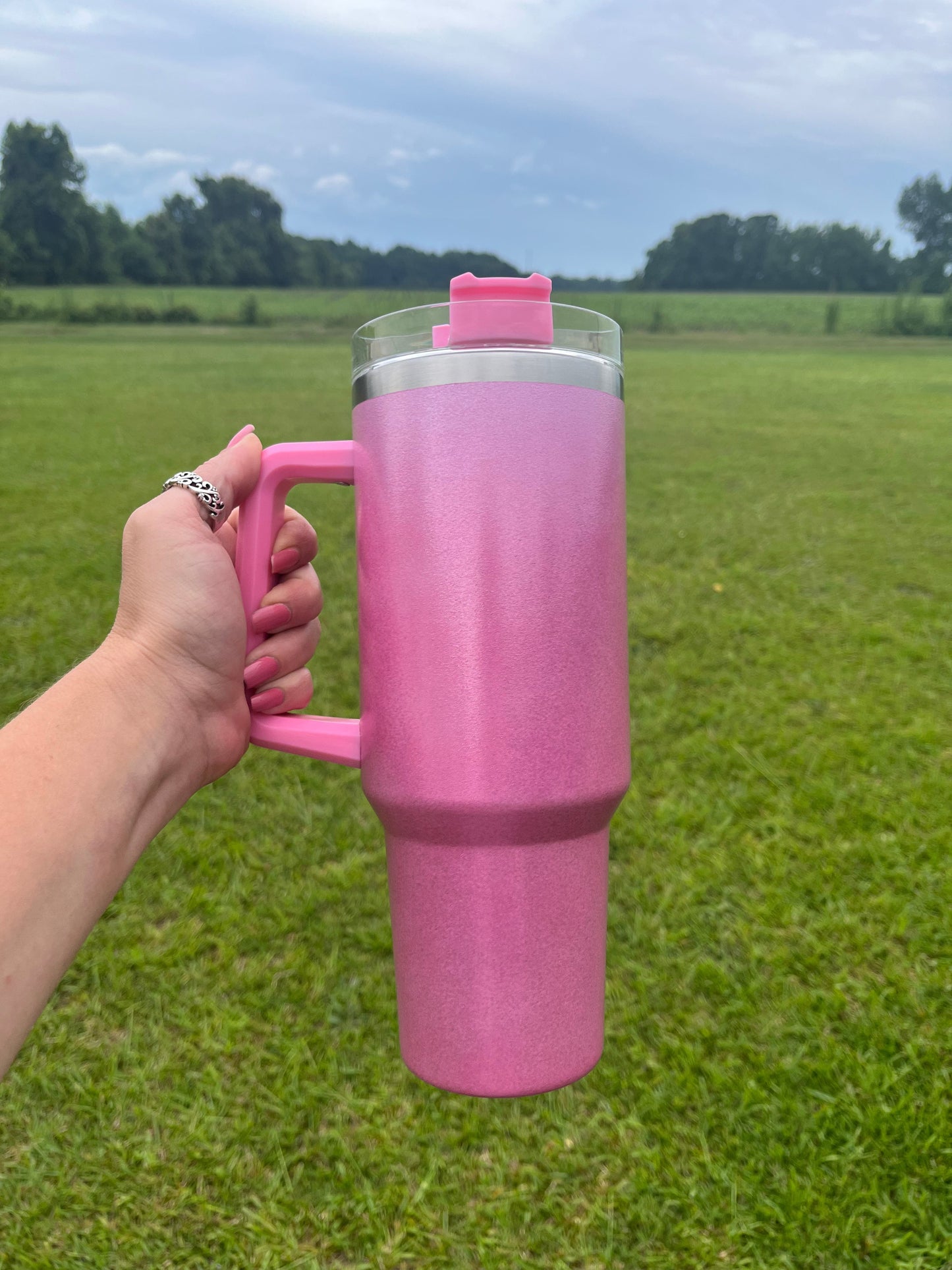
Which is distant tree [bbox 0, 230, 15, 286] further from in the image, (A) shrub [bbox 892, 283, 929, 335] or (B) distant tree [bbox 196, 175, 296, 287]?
(A) shrub [bbox 892, 283, 929, 335]

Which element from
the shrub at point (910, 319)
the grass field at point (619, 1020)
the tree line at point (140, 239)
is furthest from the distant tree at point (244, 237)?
the grass field at point (619, 1020)

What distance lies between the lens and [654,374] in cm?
1390

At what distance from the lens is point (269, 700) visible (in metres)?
1.26

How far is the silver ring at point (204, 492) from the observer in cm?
126

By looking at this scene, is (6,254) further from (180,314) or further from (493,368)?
(493,368)

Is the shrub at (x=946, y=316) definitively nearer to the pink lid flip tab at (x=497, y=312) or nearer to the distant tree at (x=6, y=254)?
the pink lid flip tab at (x=497, y=312)

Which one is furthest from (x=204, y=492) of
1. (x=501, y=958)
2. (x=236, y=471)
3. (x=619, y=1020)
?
(x=619, y=1020)

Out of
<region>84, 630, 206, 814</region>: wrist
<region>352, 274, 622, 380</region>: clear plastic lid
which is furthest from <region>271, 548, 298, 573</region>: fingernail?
<region>352, 274, 622, 380</region>: clear plastic lid

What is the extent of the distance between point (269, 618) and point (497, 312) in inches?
20.8

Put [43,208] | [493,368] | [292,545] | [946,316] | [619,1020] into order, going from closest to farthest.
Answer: [493,368] < [292,545] < [619,1020] < [946,316] < [43,208]

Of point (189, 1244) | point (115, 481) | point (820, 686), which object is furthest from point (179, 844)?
point (115, 481)

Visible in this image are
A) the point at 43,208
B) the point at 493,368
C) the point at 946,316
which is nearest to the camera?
the point at 493,368

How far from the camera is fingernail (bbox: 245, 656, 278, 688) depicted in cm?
129

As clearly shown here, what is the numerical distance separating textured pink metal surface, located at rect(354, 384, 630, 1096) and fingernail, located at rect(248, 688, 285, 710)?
222 mm
